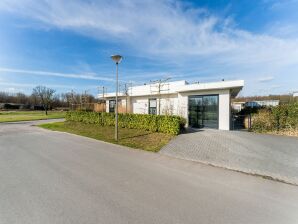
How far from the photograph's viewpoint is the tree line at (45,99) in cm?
2422

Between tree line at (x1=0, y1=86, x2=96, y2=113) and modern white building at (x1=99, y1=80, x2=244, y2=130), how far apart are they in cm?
944

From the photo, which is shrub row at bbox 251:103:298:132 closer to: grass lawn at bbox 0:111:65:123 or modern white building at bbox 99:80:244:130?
modern white building at bbox 99:80:244:130

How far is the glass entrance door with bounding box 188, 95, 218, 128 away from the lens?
13010 millimetres

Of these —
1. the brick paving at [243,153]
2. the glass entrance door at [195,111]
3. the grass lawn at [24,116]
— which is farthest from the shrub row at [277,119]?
the grass lawn at [24,116]

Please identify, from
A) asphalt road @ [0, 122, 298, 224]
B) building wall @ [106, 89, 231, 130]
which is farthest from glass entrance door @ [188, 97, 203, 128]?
asphalt road @ [0, 122, 298, 224]

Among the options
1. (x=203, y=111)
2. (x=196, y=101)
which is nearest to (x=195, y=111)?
(x=203, y=111)

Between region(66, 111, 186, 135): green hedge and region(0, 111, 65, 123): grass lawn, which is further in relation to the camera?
region(0, 111, 65, 123): grass lawn

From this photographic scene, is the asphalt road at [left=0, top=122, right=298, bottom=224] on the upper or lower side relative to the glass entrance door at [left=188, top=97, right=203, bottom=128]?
lower

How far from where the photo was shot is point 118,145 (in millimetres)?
8656

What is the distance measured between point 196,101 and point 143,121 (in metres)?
5.16

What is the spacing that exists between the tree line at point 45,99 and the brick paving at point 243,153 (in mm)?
18711

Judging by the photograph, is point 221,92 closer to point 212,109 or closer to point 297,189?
point 212,109

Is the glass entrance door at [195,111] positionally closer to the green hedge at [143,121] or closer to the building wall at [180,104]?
the building wall at [180,104]

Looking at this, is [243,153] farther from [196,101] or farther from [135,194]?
[196,101]
